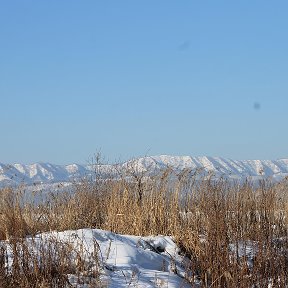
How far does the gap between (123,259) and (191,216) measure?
230 centimetres

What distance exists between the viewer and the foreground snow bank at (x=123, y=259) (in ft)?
19.1

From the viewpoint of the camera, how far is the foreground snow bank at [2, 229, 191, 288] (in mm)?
5812

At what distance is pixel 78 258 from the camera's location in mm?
5891

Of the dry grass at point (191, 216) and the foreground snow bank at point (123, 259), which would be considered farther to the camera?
the dry grass at point (191, 216)

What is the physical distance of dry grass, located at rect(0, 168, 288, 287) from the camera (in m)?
6.20

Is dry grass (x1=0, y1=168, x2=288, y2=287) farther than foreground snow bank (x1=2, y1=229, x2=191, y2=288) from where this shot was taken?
Yes

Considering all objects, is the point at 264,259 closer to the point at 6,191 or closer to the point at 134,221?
the point at 134,221

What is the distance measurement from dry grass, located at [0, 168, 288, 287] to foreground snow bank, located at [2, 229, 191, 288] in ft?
0.68

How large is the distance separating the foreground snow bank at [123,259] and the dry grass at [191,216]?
21cm

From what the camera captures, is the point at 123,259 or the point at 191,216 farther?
the point at 191,216

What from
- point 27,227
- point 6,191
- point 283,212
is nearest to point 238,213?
point 283,212

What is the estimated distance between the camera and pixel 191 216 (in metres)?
8.73

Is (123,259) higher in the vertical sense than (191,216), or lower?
lower

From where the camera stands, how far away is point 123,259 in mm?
6629
